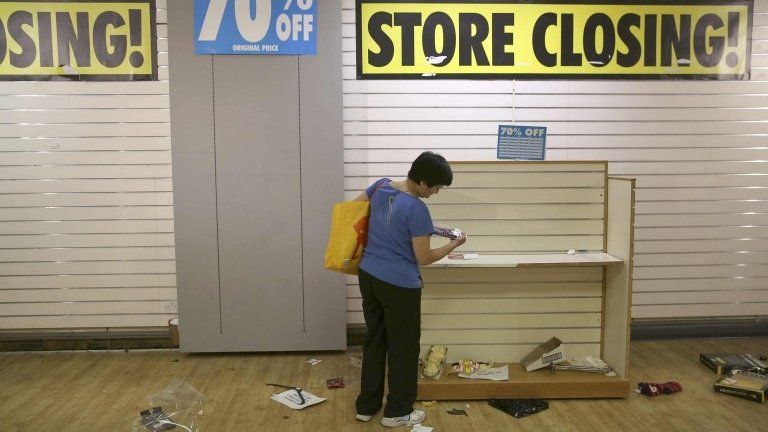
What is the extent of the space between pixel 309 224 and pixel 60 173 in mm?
2340

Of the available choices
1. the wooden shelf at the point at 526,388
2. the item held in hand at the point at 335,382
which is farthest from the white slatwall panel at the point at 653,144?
the wooden shelf at the point at 526,388

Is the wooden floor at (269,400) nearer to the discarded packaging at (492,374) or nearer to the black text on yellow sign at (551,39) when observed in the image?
the discarded packaging at (492,374)

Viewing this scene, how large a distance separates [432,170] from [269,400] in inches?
87.1

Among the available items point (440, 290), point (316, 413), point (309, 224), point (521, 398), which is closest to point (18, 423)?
point (316, 413)

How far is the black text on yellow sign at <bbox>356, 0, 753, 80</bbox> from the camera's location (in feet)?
19.0

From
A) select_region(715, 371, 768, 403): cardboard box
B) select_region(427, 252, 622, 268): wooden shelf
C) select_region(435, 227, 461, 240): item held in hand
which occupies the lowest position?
select_region(715, 371, 768, 403): cardboard box

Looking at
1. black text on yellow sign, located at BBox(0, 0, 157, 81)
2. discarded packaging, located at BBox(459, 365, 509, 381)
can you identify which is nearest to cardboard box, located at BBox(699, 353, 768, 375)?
discarded packaging, located at BBox(459, 365, 509, 381)

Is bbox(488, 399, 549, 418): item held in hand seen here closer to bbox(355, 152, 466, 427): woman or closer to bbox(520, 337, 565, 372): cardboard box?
bbox(520, 337, 565, 372): cardboard box

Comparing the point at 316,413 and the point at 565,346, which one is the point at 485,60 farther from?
the point at 316,413

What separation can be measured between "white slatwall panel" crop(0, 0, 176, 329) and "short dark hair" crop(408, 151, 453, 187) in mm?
2927

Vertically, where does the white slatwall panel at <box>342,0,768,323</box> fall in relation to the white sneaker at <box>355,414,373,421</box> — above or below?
above

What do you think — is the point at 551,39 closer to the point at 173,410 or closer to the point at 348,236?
the point at 348,236

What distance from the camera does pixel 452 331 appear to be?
510 cm

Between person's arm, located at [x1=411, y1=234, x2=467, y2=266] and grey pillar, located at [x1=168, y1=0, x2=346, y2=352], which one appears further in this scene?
grey pillar, located at [x1=168, y1=0, x2=346, y2=352]
